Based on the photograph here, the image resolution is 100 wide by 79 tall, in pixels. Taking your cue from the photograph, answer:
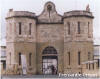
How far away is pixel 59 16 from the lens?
23.5 m

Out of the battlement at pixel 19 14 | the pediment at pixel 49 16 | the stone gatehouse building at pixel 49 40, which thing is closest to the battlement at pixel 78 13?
the stone gatehouse building at pixel 49 40

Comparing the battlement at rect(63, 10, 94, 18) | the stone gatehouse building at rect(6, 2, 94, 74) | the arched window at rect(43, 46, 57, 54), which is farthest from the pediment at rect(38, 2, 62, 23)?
the arched window at rect(43, 46, 57, 54)

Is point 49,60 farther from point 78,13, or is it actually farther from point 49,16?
point 78,13

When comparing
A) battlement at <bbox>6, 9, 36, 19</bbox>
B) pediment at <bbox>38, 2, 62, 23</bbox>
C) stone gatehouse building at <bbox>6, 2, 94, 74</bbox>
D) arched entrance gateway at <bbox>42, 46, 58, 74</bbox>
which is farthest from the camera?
pediment at <bbox>38, 2, 62, 23</bbox>

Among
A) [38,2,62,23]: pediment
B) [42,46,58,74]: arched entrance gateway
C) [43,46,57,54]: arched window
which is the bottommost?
[42,46,58,74]: arched entrance gateway

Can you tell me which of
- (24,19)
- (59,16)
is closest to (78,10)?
(59,16)

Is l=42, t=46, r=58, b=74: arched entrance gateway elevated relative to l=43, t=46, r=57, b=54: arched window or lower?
lower

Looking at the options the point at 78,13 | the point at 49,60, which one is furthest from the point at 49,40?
the point at 78,13

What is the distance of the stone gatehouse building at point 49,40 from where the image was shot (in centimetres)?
2262

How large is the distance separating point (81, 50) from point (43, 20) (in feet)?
9.12

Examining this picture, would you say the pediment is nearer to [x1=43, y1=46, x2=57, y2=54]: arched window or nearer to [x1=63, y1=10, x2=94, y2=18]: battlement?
[x1=63, y1=10, x2=94, y2=18]: battlement

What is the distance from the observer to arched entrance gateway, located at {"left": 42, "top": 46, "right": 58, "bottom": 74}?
2316cm

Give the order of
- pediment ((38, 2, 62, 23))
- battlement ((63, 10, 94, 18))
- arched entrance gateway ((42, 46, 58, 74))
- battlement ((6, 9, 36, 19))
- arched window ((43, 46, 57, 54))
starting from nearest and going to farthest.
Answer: battlement ((6, 9, 36, 19)), battlement ((63, 10, 94, 18)), arched entrance gateway ((42, 46, 58, 74)), pediment ((38, 2, 62, 23)), arched window ((43, 46, 57, 54))

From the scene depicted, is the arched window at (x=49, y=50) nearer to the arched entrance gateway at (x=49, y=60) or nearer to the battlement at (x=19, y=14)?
the arched entrance gateway at (x=49, y=60)
